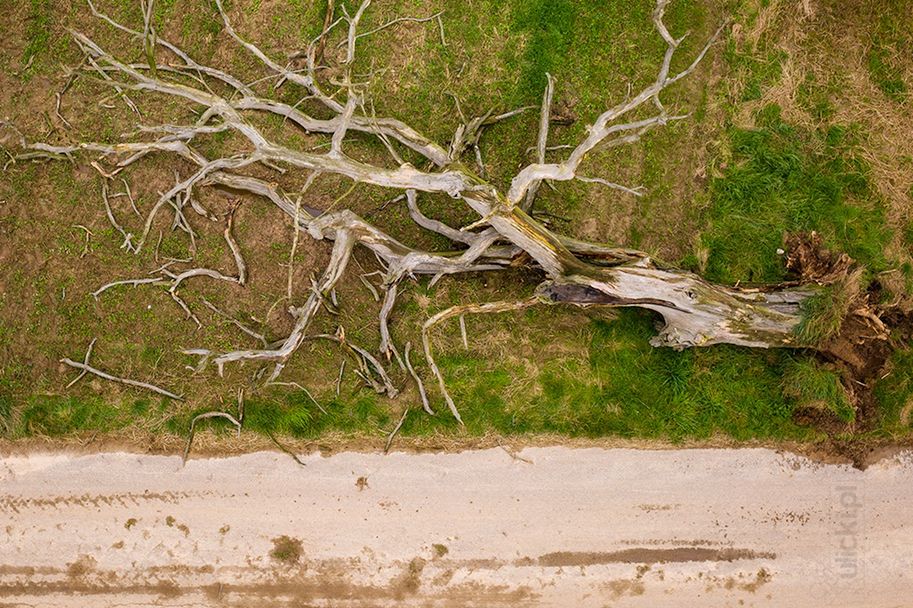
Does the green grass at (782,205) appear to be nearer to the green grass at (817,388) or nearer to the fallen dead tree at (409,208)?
the fallen dead tree at (409,208)

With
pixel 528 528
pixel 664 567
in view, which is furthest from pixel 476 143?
pixel 664 567

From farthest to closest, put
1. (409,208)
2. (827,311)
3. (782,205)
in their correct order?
(782,205), (409,208), (827,311)

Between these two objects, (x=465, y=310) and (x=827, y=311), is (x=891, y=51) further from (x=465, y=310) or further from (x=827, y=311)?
(x=465, y=310)

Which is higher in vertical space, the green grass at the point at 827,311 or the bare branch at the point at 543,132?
the bare branch at the point at 543,132

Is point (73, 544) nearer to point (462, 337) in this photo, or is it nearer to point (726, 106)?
point (462, 337)

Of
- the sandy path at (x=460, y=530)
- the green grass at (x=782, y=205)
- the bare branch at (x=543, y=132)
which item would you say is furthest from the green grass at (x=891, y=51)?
the sandy path at (x=460, y=530)

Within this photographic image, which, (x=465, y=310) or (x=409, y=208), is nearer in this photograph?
(x=465, y=310)

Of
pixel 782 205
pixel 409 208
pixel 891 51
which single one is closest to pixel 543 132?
pixel 409 208

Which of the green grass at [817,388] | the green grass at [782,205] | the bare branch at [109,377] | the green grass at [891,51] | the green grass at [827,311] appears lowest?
the bare branch at [109,377]
